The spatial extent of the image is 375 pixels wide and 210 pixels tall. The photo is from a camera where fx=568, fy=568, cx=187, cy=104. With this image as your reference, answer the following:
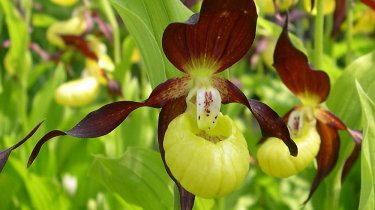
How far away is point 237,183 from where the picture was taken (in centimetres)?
97

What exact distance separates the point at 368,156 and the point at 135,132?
1.56 m

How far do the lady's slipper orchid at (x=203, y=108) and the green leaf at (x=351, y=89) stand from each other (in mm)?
458

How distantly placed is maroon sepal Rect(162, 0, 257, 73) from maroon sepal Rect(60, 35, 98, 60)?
5.54 feet

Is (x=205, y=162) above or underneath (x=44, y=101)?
above

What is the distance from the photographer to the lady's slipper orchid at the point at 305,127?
4.10 ft

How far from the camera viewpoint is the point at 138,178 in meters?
1.28

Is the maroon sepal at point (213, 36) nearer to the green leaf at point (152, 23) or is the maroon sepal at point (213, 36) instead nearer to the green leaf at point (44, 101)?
the green leaf at point (152, 23)

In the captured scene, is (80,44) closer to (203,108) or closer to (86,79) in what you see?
(86,79)

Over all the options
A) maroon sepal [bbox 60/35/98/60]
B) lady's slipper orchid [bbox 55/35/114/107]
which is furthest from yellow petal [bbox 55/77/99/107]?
maroon sepal [bbox 60/35/98/60]

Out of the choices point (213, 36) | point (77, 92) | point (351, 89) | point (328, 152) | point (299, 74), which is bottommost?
point (77, 92)

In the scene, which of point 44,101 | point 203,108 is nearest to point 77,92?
point 44,101

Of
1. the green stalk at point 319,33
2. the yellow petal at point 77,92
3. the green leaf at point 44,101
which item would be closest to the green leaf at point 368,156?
the green stalk at point 319,33

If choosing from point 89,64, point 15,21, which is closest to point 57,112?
point 89,64

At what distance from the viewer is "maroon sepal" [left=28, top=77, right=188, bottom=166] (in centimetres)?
101
